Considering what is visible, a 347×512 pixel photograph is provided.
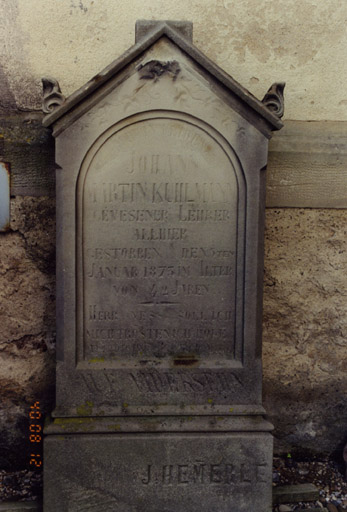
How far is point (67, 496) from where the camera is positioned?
2.48 metres

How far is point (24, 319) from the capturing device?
9.59ft

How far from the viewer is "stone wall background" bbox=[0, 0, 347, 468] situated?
2.86 m

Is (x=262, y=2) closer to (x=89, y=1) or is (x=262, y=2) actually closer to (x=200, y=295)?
(x=89, y=1)

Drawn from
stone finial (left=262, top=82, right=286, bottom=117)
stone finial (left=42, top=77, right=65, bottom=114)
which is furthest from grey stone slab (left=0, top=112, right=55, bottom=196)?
stone finial (left=262, top=82, right=286, bottom=117)

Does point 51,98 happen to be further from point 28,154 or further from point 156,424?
point 156,424

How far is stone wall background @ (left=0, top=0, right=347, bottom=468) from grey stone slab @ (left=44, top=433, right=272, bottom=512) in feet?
1.89

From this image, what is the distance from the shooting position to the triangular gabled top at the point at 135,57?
91.6 inches

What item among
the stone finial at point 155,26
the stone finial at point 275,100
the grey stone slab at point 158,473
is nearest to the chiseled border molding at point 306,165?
the stone finial at point 275,100

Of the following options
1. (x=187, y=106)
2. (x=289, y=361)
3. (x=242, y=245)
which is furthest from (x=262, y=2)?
(x=289, y=361)

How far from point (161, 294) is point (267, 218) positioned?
0.85 meters

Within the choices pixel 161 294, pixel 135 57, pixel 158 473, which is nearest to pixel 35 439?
pixel 158 473

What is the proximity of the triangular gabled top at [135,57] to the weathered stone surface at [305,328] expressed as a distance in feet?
2.54

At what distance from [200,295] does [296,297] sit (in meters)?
0.77

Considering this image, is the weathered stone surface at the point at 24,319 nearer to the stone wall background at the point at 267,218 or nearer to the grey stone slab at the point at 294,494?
the stone wall background at the point at 267,218
